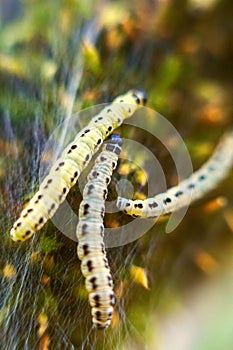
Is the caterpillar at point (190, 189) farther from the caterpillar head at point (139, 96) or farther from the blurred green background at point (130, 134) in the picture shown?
the caterpillar head at point (139, 96)

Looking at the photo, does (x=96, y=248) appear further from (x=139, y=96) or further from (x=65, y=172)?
(x=139, y=96)

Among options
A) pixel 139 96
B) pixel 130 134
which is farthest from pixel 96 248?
pixel 139 96

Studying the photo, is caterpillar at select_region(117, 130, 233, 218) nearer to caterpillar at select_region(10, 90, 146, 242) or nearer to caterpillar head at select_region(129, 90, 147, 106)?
caterpillar at select_region(10, 90, 146, 242)

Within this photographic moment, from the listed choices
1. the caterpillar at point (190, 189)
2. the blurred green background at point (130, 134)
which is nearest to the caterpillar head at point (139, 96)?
the blurred green background at point (130, 134)

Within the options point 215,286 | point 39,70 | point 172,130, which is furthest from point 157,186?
point 39,70

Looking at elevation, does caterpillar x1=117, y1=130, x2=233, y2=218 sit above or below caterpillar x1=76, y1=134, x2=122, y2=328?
above

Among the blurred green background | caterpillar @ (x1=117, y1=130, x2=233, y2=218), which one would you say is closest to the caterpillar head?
the blurred green background

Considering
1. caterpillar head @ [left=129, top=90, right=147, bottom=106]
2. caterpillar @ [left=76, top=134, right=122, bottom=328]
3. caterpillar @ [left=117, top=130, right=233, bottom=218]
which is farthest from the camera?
caterpillar head @ [left=129, top=90, right=147, bottom=106]

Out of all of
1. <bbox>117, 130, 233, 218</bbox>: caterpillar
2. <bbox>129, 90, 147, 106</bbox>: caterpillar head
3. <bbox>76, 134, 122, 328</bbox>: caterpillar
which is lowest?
<bbox>76, 134, 122, 328</bbox>: caterpillar
